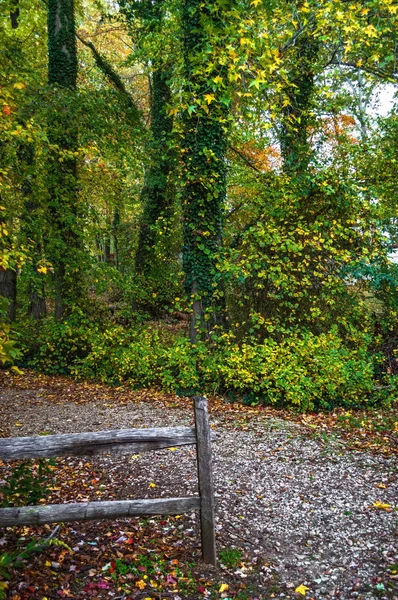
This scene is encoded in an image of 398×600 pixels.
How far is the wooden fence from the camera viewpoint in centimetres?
332

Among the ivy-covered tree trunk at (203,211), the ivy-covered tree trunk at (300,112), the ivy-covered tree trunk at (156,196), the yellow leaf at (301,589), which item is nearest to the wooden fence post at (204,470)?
the yellow leaf at (301,589)

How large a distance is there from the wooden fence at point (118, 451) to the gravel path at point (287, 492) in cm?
84

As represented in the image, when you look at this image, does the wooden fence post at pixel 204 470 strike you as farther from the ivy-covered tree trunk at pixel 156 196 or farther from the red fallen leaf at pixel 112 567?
the ivy-covered tree trunk at pixel 156 196

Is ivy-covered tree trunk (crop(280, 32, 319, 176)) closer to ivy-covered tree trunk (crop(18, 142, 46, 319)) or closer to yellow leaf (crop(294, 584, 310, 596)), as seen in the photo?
ivy-covered tree trunk (crop(18, 142, 46, 319))

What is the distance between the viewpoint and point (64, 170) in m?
11.0

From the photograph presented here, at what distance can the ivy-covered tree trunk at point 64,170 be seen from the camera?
9680 millimetres

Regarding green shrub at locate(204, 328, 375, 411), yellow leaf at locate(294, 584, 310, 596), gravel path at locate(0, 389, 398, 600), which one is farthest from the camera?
green shrub at locate(204, 328, 375, 411)

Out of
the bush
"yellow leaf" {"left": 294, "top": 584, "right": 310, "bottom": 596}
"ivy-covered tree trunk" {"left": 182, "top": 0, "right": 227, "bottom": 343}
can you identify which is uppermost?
"ivy-covered tree trunk" {"left": 182, "top": 0, "right": 227, "bottom": 343}

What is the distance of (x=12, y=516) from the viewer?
3.27 m

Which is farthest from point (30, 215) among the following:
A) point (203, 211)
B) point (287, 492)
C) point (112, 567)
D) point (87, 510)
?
point (112, 567)

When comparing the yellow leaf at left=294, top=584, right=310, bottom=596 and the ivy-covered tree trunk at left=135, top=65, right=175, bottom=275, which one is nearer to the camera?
the yellow leaf at left=294, top=584, right=310, bottom=596

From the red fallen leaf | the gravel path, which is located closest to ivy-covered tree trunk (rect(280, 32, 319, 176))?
the gravel path

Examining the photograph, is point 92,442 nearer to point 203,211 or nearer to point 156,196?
point 203,211

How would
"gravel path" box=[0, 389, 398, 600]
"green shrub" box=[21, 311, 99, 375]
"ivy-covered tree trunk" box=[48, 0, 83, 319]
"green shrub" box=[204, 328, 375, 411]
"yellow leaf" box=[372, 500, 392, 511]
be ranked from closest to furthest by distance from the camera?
1. "gravel path" box=[0, 389, 398, 600]
2. "yellow leaf" box=[372, 500, 392, 511]
3. "green shrub" box=[204, 328, 375, 411]
4. "ivy-covered tree trunk" box=[48, 0, 83, 319]
5. "green shrub" box=[21, 311, 99, 375]
